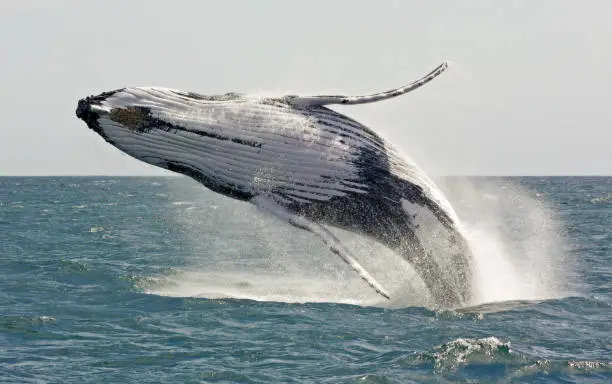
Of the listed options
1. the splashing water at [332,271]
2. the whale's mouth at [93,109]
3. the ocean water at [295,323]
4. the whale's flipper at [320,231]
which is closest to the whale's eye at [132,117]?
the whale's mouth at [93,109]

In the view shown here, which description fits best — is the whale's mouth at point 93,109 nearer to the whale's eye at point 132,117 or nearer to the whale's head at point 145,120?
the whale's head at point 145,120

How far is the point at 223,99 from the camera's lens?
951 cm

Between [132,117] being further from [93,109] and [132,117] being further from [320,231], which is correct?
[320,231]

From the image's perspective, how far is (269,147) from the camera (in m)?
9.16

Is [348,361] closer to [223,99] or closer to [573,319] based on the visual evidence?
[223,99]

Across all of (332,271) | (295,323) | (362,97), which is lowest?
(295,323)

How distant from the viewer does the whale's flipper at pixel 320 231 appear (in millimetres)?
8922

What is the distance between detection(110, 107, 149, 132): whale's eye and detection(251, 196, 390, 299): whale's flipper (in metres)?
1.63

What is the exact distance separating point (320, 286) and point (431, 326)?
5.10 m

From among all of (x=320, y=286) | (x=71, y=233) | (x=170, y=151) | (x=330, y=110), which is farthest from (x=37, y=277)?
(x=71, y=233)

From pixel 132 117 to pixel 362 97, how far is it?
8.93ft

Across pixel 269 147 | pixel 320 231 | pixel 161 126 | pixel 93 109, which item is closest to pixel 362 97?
pixel 269 147

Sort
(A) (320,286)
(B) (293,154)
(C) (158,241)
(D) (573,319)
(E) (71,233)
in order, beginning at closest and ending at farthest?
(B) (293,154), (D) (573,319), (A) (320,286), (C) (158,241), (E) (71,233)

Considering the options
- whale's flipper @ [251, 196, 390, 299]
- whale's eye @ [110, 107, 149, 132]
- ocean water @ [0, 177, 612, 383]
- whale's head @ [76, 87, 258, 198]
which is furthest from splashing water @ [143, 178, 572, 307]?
whale's eye @ [110, 107, 149, 132]
